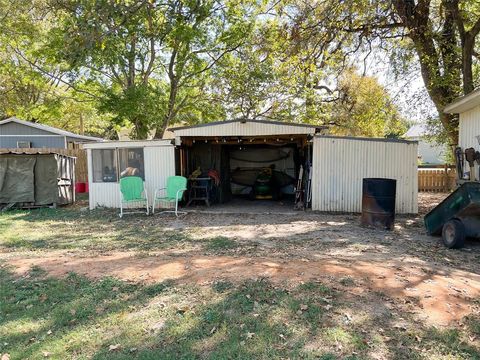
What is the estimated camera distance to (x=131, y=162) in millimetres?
10352

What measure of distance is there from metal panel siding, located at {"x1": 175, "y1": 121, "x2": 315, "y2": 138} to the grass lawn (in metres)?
5.98

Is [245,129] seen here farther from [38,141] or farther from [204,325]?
[38,141]

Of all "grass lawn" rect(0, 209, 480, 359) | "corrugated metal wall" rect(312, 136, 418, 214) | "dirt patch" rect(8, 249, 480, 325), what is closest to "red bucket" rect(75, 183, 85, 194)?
"corrugated metal wall" rect(312, 136, 418, 214)

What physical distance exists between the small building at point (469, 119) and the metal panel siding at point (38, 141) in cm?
1661

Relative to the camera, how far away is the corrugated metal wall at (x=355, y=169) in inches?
370

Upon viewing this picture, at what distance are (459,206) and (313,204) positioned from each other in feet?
12.9

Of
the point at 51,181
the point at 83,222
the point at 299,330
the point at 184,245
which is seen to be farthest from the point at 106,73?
the point at 299,330

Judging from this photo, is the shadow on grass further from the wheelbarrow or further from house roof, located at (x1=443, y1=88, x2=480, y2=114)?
house roof, located at (x1=443, y1=88, x2=480, y2=114)

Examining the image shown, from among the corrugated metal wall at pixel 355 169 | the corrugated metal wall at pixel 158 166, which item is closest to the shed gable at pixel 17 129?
the corrugated metal wall at pixel 158 166

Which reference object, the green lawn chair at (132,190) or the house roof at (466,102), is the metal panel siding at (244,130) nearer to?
the green lawn chair at (132,190)

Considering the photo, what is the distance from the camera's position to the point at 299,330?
304cm

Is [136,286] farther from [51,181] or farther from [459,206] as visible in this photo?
[51,181]

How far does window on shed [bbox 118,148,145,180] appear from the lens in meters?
10.3

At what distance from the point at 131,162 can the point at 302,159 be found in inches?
210
